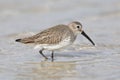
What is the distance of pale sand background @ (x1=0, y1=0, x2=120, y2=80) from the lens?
9.25 metres

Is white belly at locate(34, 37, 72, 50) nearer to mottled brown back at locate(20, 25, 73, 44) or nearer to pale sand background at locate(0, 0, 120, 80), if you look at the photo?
mottled brown back at locate(20, 25, 73, 44)

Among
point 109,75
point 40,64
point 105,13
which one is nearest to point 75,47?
point 40,64

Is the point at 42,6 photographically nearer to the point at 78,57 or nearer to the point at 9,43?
the point at 9,43

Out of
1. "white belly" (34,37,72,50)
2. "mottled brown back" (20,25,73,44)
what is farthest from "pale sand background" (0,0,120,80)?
"mottled brown back" (20,25,73,44)

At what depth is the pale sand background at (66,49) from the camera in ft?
30.3

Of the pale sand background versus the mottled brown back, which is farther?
the mottled brown back

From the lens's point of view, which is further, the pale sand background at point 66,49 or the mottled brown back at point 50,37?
the mottled brown back at point 50,37

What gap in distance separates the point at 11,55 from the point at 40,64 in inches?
39.2

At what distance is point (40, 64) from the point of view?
10133 millimetres

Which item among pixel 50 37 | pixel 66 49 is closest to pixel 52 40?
pixel 50 37

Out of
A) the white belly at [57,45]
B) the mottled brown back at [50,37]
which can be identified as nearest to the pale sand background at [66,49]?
the white belly at [57,45]

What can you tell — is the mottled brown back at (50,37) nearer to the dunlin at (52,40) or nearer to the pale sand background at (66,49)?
the dunlin at (52,40)

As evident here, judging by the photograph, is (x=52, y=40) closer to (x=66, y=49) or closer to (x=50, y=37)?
(x=50, y=37)

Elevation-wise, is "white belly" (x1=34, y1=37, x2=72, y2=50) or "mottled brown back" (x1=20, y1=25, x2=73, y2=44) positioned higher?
"mottled brown back" (x1=20, y1=25, x2=73, y2=44)
